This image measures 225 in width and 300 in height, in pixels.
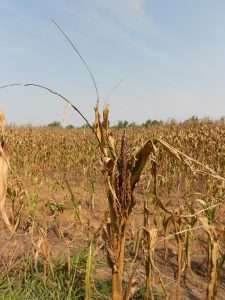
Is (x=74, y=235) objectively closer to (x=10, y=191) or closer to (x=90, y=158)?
(x=10, y=191)

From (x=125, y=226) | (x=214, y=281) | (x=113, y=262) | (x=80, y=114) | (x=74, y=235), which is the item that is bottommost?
(x=74, y=235)

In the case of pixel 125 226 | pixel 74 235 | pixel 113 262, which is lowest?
pixel 74 235

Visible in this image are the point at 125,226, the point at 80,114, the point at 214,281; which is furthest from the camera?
the point at 214,281

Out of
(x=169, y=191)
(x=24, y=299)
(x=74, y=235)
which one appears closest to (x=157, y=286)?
(x=24, y=299)

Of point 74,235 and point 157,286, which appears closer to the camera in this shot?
point 157,286

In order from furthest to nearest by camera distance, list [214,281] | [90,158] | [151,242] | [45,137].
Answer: [45,137], [90,158], [214,281], [151,242]

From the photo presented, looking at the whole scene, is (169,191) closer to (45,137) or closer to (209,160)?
(209,160)

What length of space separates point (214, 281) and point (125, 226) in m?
0.71

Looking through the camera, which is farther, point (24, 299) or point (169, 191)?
point (169, 191)

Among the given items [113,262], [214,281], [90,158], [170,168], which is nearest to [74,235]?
[214,281]

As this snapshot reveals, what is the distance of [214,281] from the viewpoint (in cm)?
221

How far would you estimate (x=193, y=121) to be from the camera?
14.0 metres

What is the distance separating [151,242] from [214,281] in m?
0.42

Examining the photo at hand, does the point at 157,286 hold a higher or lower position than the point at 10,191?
lower
